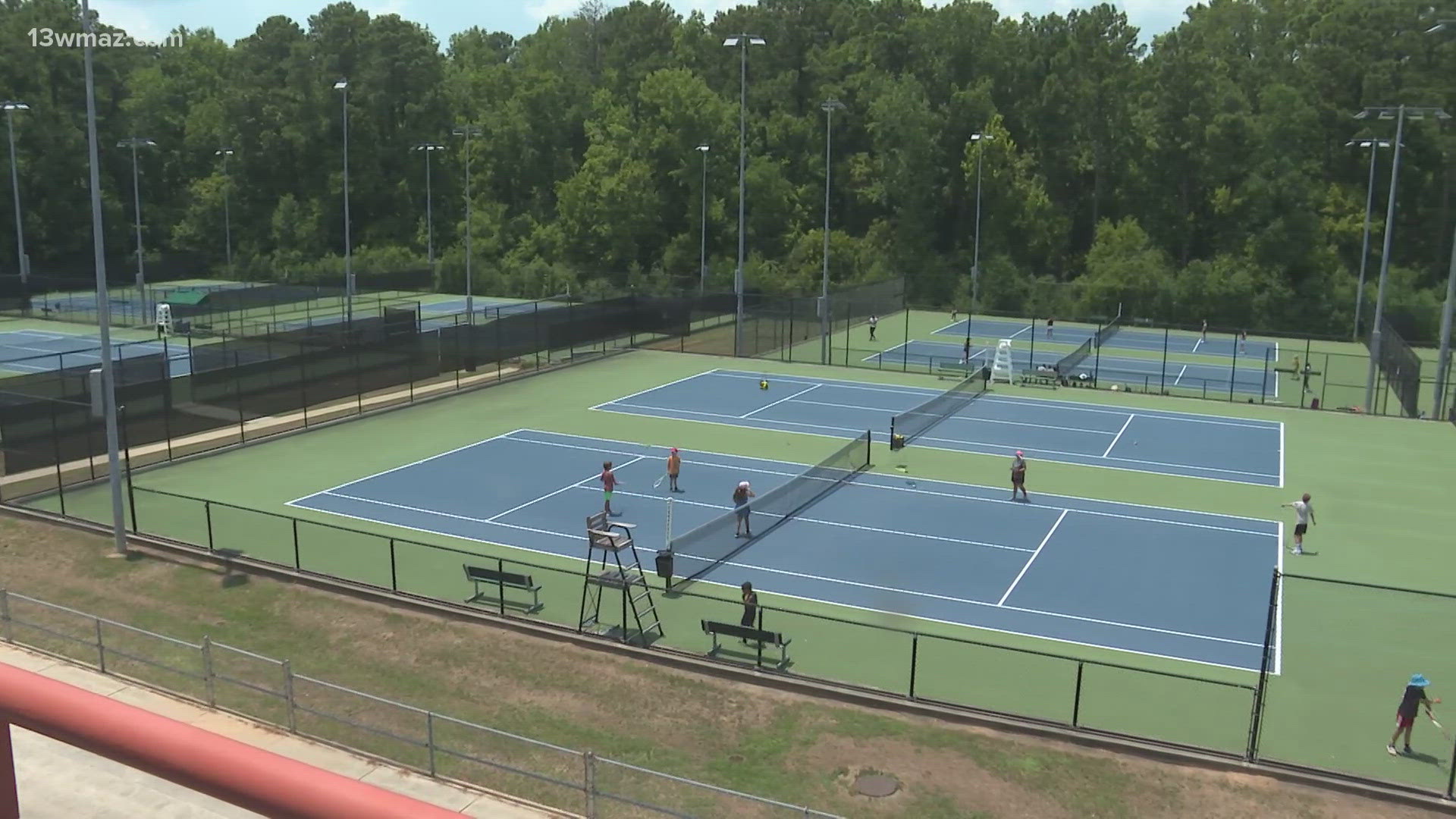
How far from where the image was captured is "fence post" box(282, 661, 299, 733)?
53.1 feet

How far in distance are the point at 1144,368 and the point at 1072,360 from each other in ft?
14.1

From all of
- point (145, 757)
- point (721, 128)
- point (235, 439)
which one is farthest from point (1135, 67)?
point (145, 757)

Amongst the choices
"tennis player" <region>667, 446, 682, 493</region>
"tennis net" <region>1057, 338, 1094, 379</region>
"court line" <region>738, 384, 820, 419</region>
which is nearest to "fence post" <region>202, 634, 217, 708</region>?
"tennis player" <region>667, 446, 682, 493</region>

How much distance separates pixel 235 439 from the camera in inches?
1442

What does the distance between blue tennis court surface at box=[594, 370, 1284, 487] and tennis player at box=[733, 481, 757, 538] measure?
11469mm

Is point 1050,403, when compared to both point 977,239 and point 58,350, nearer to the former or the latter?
point 977,239

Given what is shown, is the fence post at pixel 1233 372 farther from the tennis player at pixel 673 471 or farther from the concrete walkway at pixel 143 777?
the concrete walkway at pixel 143 777

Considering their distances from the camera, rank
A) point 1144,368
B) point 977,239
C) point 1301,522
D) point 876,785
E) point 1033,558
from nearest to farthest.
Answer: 1. point 876,785
2. point 1033,558
3. point 1301,522
4. point 1144,368
5. point 977,239

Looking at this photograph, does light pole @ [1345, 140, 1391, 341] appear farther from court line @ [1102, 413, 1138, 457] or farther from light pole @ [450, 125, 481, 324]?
light pole @ [450, 125, 481, 324]

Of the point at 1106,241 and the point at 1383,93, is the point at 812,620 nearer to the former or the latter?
the point at 1106,241

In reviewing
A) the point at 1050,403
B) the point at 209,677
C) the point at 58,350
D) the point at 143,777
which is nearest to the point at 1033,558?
the point at 209,677

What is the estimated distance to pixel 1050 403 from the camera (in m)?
45.5

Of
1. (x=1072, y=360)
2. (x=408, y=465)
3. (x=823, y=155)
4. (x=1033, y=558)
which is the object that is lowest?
(x=1033, y=558)

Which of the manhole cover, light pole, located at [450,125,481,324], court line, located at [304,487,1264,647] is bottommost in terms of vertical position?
the manhole cover
